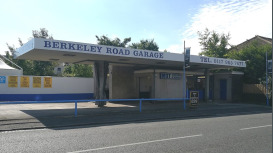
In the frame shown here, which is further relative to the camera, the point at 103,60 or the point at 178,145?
the point at 103,60

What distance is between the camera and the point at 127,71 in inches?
889

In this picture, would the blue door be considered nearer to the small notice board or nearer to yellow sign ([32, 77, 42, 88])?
the small notice board

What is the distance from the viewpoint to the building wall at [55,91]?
2108 cm

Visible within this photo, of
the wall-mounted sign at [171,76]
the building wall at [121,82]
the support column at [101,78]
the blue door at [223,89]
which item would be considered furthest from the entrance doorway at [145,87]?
the blue door at [223,89]

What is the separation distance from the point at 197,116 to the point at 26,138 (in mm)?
9493

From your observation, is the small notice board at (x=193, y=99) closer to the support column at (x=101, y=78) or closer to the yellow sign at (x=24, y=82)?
the support column at (x=101, y=78)

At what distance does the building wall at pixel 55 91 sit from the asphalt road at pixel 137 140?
13.8 metres

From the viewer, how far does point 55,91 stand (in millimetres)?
23578

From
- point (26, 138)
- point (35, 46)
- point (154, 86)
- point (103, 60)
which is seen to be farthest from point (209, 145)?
point (154, 86)

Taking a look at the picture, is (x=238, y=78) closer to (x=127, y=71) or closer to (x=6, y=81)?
(x=127, y=71)

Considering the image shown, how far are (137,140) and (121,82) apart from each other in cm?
1485

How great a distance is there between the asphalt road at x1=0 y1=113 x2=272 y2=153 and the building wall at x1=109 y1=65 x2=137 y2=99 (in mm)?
12463

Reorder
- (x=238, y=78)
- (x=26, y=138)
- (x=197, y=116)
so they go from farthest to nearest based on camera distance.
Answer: (x=238, y=78)
(x=197, y=116)
(x=26, y=138)

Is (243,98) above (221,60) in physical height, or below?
below
